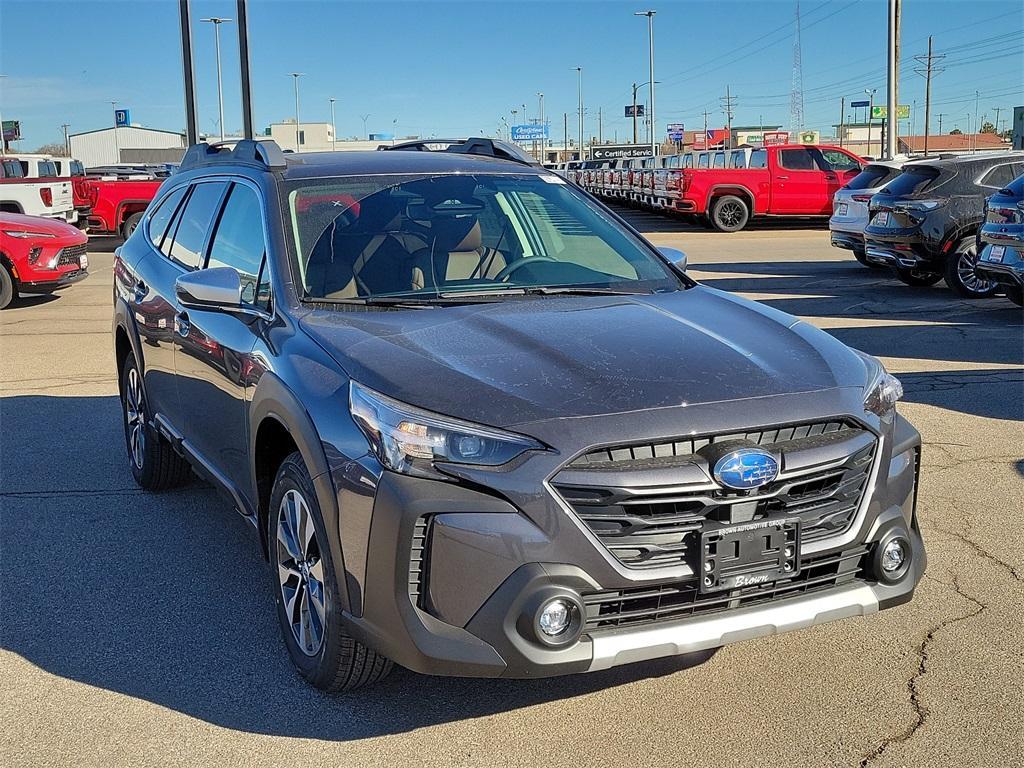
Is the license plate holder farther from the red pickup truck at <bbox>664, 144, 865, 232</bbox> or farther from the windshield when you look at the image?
the red pickup truck at <bbox>664, 144, 865, 232</bbox>

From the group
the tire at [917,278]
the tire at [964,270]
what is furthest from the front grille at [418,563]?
the tire at [917,278]

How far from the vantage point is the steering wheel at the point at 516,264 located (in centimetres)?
441

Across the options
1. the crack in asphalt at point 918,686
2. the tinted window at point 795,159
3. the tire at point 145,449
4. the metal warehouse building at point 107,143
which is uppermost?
the metal warehouse building at point 107,143

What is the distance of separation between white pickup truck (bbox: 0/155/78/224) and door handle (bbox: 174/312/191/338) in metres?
16.6

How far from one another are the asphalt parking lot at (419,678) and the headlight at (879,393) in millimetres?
899

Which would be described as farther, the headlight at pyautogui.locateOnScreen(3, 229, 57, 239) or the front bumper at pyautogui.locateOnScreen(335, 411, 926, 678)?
the headlight at pyautogui.locateOnScreen(3, 229, 57, 239)

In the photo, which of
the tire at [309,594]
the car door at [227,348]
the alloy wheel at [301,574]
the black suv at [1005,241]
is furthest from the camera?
the black suv at [1005,241]

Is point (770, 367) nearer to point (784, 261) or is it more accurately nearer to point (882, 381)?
point (882, 381)

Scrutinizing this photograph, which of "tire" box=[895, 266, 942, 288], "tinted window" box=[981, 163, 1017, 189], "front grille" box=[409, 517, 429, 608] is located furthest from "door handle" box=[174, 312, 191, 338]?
"tire" box=[895, 266, 942, 288]

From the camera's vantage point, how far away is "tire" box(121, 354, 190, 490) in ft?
19.2

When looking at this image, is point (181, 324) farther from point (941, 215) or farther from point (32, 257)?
point (941, 215)

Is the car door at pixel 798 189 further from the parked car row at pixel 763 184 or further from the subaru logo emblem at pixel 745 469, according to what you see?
the subaru logo emblem at pixel 745 469

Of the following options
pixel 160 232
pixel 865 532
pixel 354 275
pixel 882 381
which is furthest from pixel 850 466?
pixel 160 232

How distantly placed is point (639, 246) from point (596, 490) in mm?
2116
